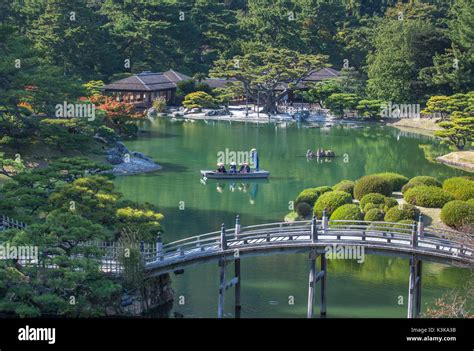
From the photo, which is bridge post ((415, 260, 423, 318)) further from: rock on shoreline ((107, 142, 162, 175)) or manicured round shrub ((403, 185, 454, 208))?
rock on shoreline ((107, 142, 162, 175))

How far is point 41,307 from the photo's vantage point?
2614cm

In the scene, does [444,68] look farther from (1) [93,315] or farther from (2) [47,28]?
(1) [93,315]

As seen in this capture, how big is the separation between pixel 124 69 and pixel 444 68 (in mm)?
30005

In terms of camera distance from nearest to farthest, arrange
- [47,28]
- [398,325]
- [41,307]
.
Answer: [398,325], [41,307], [47,28]

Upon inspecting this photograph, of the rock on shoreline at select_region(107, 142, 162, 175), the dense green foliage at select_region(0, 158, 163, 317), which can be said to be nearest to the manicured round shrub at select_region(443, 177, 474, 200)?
the dense green foliage at select_region(0, 158, 163, 317)

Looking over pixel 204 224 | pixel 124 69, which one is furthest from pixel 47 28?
pixel 204 224

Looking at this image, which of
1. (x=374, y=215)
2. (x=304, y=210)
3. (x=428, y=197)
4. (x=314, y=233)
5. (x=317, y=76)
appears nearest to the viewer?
(x=314, y=233)

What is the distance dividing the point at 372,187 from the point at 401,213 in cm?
394

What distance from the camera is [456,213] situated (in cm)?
3759

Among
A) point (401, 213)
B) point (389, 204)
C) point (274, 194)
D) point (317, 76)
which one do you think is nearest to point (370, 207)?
point (389, 204)

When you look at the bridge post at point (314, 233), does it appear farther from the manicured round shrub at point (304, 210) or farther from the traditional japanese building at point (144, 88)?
the traditional japanese building at point (144, 88)

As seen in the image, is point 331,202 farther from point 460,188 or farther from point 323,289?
point 323,289

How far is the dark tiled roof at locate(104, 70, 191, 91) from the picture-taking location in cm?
8519

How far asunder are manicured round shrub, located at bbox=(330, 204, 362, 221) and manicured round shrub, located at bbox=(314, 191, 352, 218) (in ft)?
4.21
